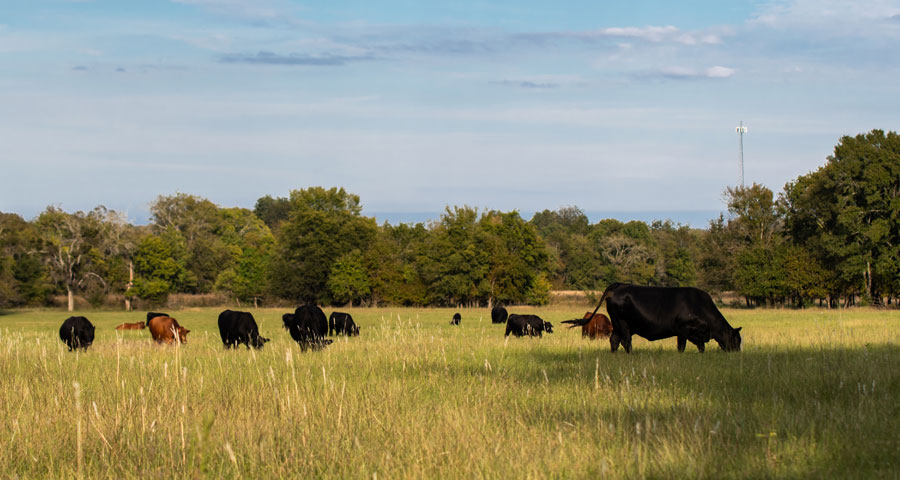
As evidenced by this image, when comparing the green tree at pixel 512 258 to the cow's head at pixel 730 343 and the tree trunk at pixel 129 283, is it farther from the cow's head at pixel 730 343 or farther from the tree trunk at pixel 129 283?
the cow's head at pixel 730 343

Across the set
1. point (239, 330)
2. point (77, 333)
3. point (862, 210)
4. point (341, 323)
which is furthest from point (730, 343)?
point (862, 210)

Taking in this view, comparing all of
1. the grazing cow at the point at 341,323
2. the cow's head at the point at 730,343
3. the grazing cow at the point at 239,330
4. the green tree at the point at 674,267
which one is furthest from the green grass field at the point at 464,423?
the green tree at the point at 674,267

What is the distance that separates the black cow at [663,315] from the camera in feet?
45.0

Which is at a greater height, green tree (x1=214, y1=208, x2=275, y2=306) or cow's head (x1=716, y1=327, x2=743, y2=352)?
green tree (x1=214, y1=208, x2=275, y2=306)

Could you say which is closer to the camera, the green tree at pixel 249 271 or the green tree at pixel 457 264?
the green tree at pixel 457 264

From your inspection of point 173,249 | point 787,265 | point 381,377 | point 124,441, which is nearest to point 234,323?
point 381,377

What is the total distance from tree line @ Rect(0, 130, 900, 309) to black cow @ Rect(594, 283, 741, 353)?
48.9 meters

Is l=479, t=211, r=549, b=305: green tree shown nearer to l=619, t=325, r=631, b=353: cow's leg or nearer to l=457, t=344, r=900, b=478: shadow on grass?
l=619, t=325, r=631, b=353: cow's leg

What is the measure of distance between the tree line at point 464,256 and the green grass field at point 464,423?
53.7 metres

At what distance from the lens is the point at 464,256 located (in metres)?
77.9

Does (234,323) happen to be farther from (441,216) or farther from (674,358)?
(441,216)

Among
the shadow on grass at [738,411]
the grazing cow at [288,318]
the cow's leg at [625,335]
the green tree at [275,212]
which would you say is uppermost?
the green tree at [275,212]

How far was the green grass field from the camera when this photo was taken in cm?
546

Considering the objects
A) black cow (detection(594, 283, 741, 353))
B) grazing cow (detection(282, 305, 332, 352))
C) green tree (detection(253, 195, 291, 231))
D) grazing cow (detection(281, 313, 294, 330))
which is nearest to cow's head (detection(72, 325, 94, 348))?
grazing cow (detection(281, 313, 294, 330))
